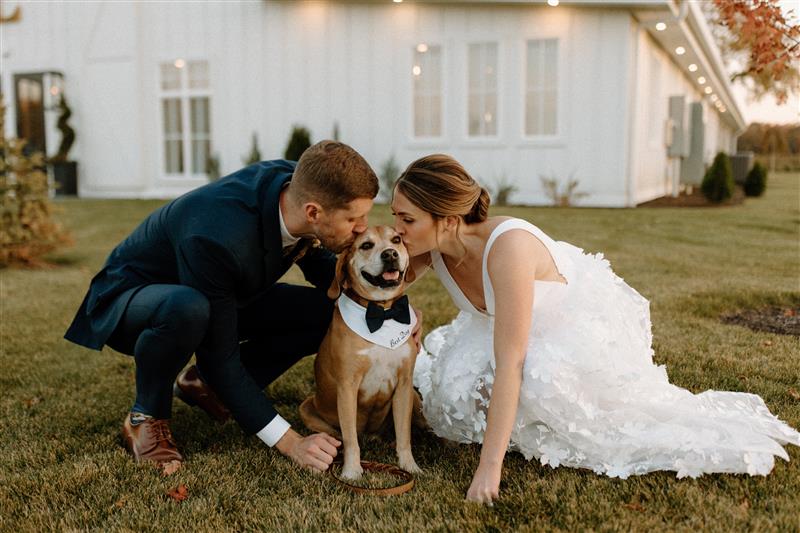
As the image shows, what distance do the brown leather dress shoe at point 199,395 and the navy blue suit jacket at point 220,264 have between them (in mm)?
575

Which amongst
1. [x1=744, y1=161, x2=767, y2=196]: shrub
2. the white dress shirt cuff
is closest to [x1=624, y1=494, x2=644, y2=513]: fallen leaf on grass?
the white dress shirt cuff

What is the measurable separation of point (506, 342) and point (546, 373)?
220 millimetres

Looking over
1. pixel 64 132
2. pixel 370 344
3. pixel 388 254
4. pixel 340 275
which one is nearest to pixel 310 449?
pixel 370 344

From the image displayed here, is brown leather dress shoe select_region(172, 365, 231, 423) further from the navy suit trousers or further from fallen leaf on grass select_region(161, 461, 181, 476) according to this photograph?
fallen leaf on grass select_region(161, 461, 181, 476)

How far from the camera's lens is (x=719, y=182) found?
47.2 feet

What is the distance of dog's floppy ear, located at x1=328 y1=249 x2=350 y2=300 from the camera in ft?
9.74

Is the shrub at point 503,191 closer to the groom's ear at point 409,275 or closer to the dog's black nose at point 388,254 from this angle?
the groom's ear at point 409,275

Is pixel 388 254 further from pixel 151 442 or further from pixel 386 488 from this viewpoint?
pixel 151 442

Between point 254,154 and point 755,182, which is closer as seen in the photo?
point 254,154

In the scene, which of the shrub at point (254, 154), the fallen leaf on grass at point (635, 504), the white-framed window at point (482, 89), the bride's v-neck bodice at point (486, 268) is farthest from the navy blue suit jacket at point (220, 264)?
the shrub at point (254, 154)

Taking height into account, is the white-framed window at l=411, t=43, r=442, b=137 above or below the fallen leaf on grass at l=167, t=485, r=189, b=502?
above

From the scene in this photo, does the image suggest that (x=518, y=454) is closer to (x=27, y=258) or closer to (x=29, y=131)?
(x=27, y=258)

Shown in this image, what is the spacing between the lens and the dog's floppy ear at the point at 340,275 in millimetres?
2969

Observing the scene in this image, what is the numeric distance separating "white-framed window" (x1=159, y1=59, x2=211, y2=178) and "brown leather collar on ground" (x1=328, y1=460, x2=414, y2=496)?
503 inches
